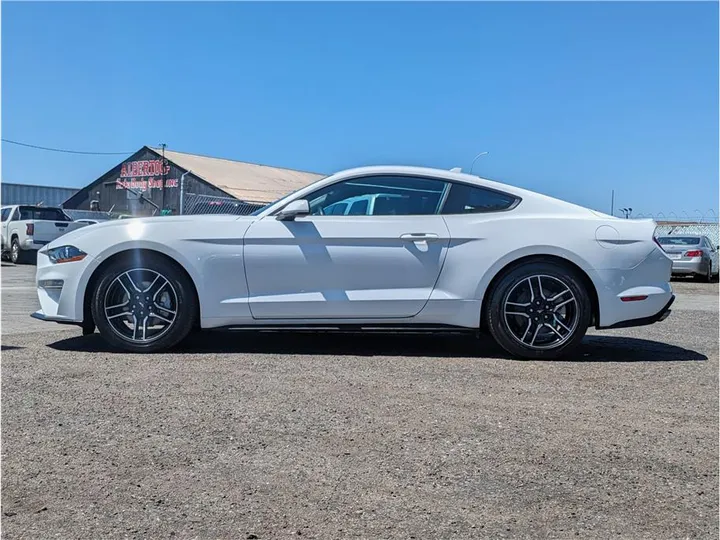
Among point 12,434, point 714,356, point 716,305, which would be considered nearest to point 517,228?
point 714,356

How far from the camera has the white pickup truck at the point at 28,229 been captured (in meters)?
19.4

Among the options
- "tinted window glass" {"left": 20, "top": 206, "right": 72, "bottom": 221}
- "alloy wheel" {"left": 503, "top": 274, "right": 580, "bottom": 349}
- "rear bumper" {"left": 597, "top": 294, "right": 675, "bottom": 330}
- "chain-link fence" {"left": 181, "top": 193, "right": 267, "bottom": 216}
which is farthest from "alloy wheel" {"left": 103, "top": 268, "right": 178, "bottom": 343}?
"tinted window glass" {"left": 20, "top": 206, "right": 72, "bottom": 221}

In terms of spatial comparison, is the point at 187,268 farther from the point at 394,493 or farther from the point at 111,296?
the point at 394,493

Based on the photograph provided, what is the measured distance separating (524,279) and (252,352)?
203 centimetres

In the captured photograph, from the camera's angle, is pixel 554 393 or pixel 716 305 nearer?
pixel 554 393

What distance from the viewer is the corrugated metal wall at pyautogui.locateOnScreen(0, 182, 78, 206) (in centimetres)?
4212

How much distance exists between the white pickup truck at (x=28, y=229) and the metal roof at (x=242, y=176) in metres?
16.0

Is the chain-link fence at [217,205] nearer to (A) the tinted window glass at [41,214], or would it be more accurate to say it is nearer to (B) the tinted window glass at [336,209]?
(A) the tinted window glass at [41,214]

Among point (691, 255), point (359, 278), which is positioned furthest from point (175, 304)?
point (691, 255)

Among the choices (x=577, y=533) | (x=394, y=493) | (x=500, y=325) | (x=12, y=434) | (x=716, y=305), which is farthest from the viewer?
(x=716, y=305)

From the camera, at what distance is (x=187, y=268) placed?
482cm

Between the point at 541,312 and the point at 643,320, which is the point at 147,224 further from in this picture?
the point at 643,320

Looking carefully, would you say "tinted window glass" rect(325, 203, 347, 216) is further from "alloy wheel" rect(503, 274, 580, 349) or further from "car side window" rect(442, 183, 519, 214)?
"alloy wheel" rect(503, 274, 580, 349)

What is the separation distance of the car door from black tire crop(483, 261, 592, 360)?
0.50 metres
